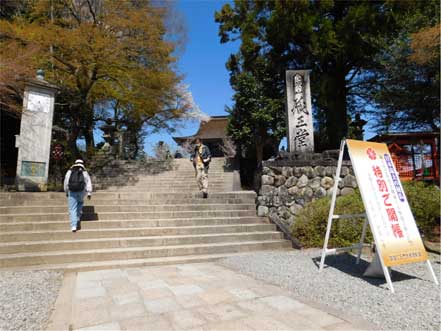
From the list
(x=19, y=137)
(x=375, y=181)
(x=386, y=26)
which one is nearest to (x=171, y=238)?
(x=375, y=181)

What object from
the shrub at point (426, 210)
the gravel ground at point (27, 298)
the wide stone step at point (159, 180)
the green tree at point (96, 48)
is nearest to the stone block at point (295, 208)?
the shrub at point (426, 210)

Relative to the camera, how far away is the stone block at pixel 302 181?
722 centimetres

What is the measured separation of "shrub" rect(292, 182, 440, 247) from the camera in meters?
5.83

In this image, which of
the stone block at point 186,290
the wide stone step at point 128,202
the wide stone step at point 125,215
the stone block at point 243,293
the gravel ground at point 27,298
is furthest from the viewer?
the wide stone step at point 128,202

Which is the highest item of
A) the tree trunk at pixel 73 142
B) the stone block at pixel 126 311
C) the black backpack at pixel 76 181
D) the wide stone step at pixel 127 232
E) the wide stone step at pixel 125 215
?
the tree trunk at pixel 73 142

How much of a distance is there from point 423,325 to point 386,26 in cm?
1336

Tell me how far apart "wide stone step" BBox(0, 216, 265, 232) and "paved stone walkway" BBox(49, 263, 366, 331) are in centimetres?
176

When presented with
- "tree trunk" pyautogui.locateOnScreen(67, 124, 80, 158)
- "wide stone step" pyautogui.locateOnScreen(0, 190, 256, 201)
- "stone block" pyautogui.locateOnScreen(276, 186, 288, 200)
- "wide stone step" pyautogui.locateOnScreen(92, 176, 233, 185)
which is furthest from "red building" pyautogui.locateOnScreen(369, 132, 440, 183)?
"tree trunk" pyautogui.locateOnScreen(67, 124, 80, 158)

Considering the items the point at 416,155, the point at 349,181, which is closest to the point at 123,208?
the point at 349,181

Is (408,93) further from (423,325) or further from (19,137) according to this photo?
(19,137)

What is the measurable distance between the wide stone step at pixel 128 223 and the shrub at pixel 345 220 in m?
1.18

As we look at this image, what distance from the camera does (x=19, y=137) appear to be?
24.5ft

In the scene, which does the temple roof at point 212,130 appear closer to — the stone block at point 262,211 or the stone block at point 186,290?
the stone block at point 262,211

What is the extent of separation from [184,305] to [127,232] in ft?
10.3
